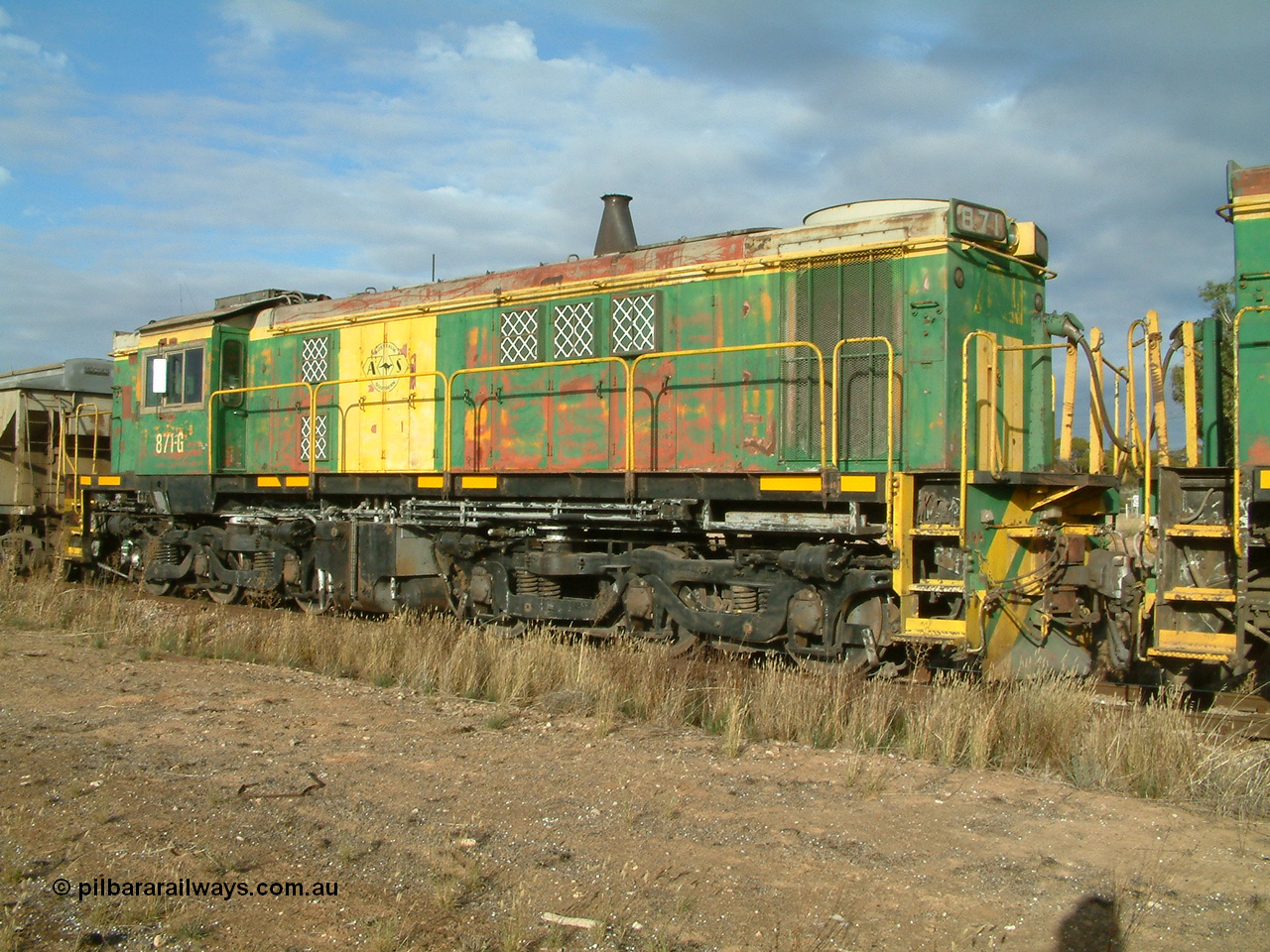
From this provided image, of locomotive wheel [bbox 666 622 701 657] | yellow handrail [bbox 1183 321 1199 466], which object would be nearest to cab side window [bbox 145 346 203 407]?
locomotive wheel [bbox 666 622 701 657]

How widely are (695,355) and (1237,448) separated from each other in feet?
14.4

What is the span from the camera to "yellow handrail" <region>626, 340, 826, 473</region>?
27.0 ft

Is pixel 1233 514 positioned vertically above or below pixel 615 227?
below

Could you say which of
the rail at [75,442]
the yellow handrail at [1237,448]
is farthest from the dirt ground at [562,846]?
the rail at [75,442]

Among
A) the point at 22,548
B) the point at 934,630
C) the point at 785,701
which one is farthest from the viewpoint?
the point at 22,548

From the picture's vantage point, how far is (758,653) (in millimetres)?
9266

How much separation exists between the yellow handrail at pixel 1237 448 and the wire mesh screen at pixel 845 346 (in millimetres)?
2390

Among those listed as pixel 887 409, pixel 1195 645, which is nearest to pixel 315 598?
pixel 887 409

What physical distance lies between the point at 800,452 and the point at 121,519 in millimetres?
10955

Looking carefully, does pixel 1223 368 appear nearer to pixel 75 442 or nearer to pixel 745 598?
pixel 745 598

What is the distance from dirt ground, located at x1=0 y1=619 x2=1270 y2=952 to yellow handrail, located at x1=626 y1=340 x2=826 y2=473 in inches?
118

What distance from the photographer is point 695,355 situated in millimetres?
9461

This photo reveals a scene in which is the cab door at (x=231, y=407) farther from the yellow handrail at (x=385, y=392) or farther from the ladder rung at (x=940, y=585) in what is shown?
the ladder rung at (x=940, y=585)

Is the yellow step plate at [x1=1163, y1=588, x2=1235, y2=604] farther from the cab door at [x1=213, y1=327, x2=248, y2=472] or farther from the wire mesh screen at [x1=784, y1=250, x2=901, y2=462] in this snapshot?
the cab door at [x1=213, y1=327, x2=248, y2=472]
